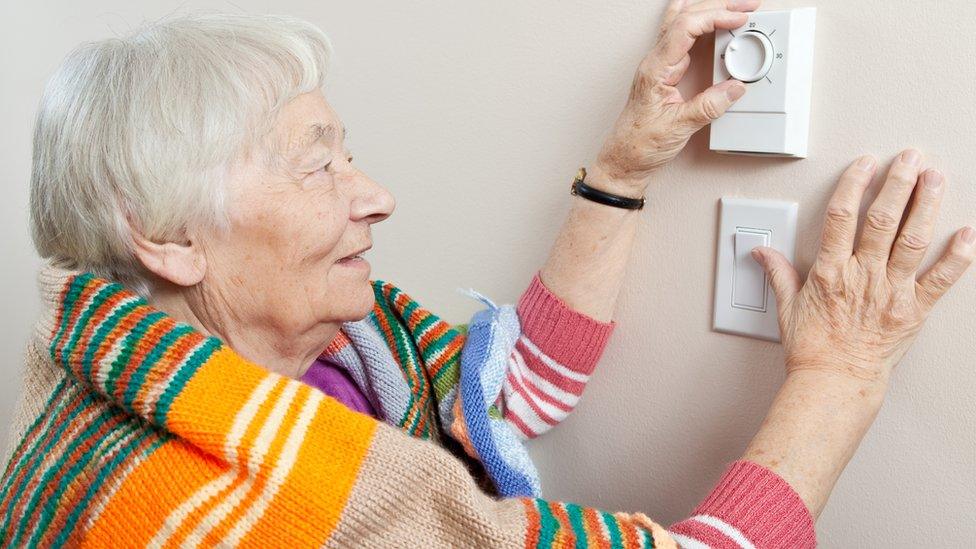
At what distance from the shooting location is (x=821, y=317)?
77 cm

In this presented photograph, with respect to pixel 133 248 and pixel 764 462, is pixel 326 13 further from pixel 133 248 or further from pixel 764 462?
pixel 764 462

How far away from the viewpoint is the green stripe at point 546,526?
27.7 inches

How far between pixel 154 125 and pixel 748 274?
0.61 m

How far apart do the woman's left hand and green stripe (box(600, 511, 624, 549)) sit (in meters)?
0.35

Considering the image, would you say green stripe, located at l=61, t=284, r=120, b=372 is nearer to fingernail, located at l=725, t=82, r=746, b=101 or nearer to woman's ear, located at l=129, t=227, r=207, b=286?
woman's ear, located at l=129, t=227, r=207, b=286

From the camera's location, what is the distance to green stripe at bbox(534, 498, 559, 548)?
0.70 metres

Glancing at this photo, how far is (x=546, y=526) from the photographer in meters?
0.72

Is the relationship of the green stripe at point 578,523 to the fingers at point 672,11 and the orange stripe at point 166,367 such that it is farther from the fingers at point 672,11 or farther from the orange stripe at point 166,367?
the fingers at point 672,11

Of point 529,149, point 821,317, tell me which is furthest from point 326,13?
point 821,317

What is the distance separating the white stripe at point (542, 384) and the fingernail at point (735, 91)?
0.40 metres

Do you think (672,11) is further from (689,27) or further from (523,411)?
(523,411)

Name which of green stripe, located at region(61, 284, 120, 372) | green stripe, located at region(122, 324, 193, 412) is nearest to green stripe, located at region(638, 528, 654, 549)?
green stripe, located at region(122, 324, 193, 412)

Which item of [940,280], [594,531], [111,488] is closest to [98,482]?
[111,488]

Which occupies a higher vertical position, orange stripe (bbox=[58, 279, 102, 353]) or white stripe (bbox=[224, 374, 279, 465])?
orange stripe (bbox=[58, 279, 102, 353])
